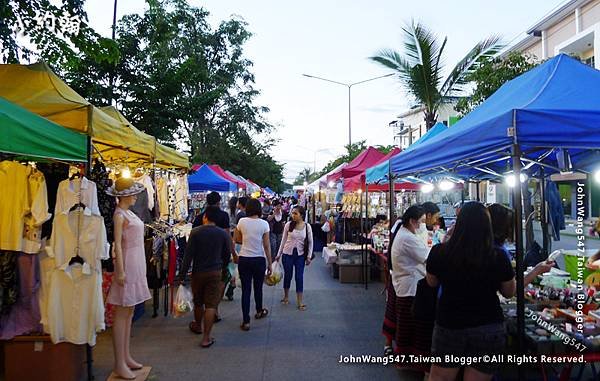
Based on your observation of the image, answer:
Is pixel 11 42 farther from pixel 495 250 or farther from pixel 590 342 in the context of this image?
pixel 590 342

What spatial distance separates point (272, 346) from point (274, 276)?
1.76 meters

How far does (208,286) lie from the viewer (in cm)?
560

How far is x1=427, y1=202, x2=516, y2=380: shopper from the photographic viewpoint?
2.91m

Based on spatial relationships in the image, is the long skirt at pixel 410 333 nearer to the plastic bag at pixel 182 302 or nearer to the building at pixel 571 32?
the plastic bag at pixel 182 302

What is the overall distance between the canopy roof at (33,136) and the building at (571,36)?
14.1 m

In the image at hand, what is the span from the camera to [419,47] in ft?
41.1

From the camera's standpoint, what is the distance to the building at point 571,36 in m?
14.7

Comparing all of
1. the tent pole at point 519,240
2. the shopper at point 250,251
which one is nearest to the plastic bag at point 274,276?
the shopper at point 250,251

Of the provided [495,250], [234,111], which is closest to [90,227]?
[495,250]

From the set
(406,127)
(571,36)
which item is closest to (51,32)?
(571,36)

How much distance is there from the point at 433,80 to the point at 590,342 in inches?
400

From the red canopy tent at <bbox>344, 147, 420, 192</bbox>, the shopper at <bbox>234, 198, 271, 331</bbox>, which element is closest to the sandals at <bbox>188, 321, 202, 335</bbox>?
the shopper at <bbox>234, 198, 271, 331</bbox>

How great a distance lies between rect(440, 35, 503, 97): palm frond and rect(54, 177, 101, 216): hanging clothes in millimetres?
10850

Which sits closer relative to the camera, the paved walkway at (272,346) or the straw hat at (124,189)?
the straw hat at (124,189)
